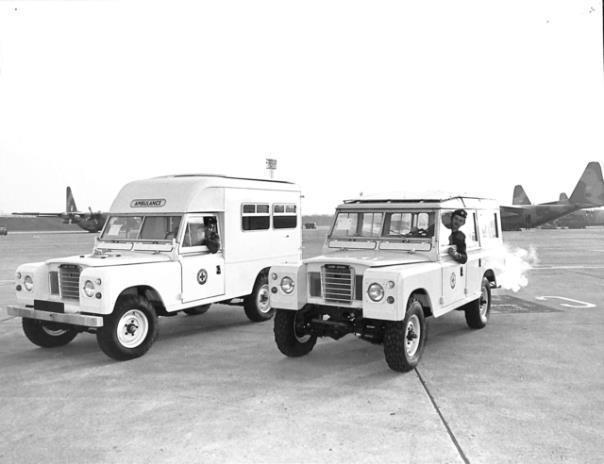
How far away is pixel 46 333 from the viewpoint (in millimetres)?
8102

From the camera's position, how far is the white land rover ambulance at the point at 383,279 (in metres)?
6.42

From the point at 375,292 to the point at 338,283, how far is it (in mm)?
718

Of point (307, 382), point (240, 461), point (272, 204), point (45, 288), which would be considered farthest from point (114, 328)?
point (272, 204)

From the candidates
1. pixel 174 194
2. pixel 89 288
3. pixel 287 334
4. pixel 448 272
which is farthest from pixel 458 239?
pixel 89 288

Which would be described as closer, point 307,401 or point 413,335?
point 307,401

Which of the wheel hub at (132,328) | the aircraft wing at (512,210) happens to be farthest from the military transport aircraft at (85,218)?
the wheel hub at (132,328)

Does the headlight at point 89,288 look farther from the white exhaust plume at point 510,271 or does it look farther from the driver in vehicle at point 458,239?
the white exhaust plume at point 510,271

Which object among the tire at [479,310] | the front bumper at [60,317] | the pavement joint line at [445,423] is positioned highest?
the front bumper at [60,317]

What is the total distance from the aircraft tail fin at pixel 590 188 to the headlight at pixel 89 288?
51214 millimetres

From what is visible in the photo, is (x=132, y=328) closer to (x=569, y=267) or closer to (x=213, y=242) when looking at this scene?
(x=213, y=242)

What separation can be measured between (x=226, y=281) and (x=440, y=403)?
15.9 ft

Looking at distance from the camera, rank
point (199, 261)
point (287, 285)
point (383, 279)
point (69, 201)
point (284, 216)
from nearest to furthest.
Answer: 1. point (383, 279)
2. point (287, 285)
3. point (199, 261)
4. point (284, 216)
5. point (69, 201)

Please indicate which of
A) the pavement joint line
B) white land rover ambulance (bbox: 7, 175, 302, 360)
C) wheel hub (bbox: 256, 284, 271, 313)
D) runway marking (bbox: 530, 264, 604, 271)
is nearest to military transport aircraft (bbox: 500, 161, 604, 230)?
runway marking (bbox: 530, 264, 604, 271)

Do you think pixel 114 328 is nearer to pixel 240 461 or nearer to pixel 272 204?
pixel 240 461
